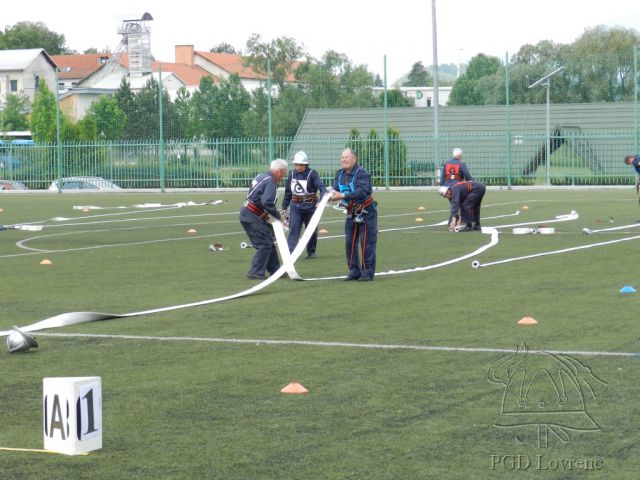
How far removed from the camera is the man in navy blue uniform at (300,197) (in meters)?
19.0

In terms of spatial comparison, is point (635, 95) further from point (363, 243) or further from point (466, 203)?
point (363, 243)

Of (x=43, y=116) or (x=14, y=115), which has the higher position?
(x=14, y=115)

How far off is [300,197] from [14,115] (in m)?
75.6

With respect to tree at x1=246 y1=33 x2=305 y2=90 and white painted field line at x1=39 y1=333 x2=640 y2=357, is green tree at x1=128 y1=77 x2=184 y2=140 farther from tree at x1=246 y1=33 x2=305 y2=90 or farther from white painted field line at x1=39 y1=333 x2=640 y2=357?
white painted field line at x1=39 y1=333 x2=640 y2=357

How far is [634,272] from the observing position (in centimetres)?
1595

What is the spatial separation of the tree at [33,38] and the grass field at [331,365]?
447 feet

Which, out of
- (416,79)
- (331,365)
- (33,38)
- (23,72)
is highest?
(33,38)

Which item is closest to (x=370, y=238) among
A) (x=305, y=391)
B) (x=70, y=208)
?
(x=305, y=391)

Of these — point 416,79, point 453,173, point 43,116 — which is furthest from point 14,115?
point 453,173

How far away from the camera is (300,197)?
19266mm

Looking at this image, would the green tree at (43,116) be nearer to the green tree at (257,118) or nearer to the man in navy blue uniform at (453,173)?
the green tree at (257,118)

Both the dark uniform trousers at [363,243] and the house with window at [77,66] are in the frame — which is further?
the house with window at [77,66]

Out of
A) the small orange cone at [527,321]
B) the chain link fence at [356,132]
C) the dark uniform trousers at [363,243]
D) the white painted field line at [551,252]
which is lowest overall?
the small orange cone at [527,321]

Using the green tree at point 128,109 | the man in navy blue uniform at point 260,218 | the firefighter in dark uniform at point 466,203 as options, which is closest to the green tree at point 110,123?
the green tree at point 128,109
